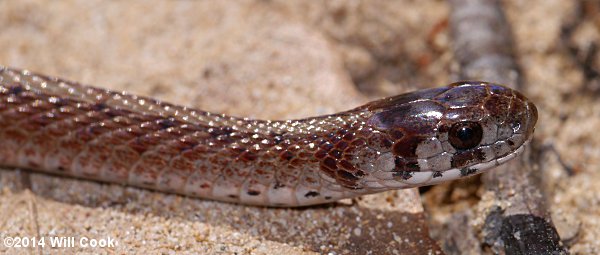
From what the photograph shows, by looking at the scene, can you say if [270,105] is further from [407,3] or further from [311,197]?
[407,3]

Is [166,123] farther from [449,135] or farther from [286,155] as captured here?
[449,135]

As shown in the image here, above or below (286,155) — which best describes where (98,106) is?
above

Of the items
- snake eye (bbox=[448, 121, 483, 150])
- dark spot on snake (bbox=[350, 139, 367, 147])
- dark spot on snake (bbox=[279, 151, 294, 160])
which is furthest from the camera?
dark spot on snake (bbox=[279, 151, 294, 160])

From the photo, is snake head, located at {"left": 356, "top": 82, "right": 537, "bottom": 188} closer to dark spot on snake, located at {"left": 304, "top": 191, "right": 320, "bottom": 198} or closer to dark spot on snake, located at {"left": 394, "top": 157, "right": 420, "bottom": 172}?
dark spot on snake, located at {"left": 394, "top": 157, "right": 420, "bottom": 172}

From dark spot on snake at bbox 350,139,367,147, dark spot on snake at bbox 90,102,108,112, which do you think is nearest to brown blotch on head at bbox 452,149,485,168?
dark spot on snake at bbox 350,139,367,147

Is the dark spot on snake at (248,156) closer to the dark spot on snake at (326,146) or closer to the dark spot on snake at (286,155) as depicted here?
the dark spot on snake at (286,155)

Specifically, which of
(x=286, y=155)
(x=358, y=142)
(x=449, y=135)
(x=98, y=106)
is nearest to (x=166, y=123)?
(x=98, y=106)
